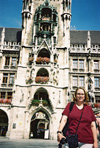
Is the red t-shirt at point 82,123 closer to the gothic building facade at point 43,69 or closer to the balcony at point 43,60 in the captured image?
the gothic building facade at point 43,69

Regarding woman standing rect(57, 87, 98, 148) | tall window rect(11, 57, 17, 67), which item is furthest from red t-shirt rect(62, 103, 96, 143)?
tall window rect(11, 57, 17, 67)

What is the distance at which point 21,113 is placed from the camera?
78.4 feet

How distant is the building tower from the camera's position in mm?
23719

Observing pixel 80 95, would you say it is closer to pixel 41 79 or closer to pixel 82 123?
pixel 82 123

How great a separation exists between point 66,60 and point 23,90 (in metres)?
8.16

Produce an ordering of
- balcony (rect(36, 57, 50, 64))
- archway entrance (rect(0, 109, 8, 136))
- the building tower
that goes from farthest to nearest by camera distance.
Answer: archway entrance (rect(0, 109, 8, 136)) < balcony (rect(36, 57, 50, 64)) < the building tower

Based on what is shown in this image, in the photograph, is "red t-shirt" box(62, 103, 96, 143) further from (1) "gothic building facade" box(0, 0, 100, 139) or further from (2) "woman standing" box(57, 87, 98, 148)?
(1) "gothic building facade" box(0, 0, 100, 139)

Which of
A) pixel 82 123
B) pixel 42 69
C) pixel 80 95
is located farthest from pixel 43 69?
pixel 82 123

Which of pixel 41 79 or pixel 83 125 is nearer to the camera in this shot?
pixel 83 125

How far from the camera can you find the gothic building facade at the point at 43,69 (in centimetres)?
2399

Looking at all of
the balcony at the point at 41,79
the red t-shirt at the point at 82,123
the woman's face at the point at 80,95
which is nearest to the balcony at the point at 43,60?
the balcony at the point at 41,79

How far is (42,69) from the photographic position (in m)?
25.8

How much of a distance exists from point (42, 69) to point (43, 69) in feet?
0.53

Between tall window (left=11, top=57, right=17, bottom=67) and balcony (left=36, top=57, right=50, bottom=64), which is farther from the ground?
tall window (left=11, top=57, right=17, bottom=67)
